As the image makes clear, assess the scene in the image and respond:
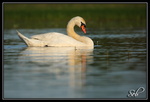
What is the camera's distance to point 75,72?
1023cm

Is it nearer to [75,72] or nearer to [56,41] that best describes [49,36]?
[56,41]

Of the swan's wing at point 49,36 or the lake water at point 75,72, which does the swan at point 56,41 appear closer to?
the swan's wing at point 49,36

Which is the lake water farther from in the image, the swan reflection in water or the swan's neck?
the swan's neck

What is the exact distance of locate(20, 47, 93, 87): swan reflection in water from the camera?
33.8 ft

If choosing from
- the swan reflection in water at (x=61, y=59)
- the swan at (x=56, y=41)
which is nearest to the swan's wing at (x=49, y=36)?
the swan at (x=56, y=41)

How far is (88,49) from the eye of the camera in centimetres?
1483

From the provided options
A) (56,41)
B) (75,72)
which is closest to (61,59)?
(75,72)

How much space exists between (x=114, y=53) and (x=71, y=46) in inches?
90.6

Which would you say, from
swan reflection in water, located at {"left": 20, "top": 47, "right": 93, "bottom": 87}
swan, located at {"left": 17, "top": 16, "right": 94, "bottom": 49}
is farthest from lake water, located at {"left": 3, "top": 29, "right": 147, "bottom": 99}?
swan, located at {"left": 17, "top": 16, "right": 94, "bottom": 49}

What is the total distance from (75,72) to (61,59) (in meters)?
1.99

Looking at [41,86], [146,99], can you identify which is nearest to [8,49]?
[41,86]

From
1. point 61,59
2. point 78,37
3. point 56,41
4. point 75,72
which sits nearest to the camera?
point 75,72

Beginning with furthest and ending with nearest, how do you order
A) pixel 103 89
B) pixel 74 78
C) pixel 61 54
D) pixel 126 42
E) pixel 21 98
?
pixel 126 42 < pixel 61 54 < pixel 74 78 < pixel 103 89 < pixel 21 98

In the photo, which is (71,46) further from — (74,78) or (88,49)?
(74,78)
